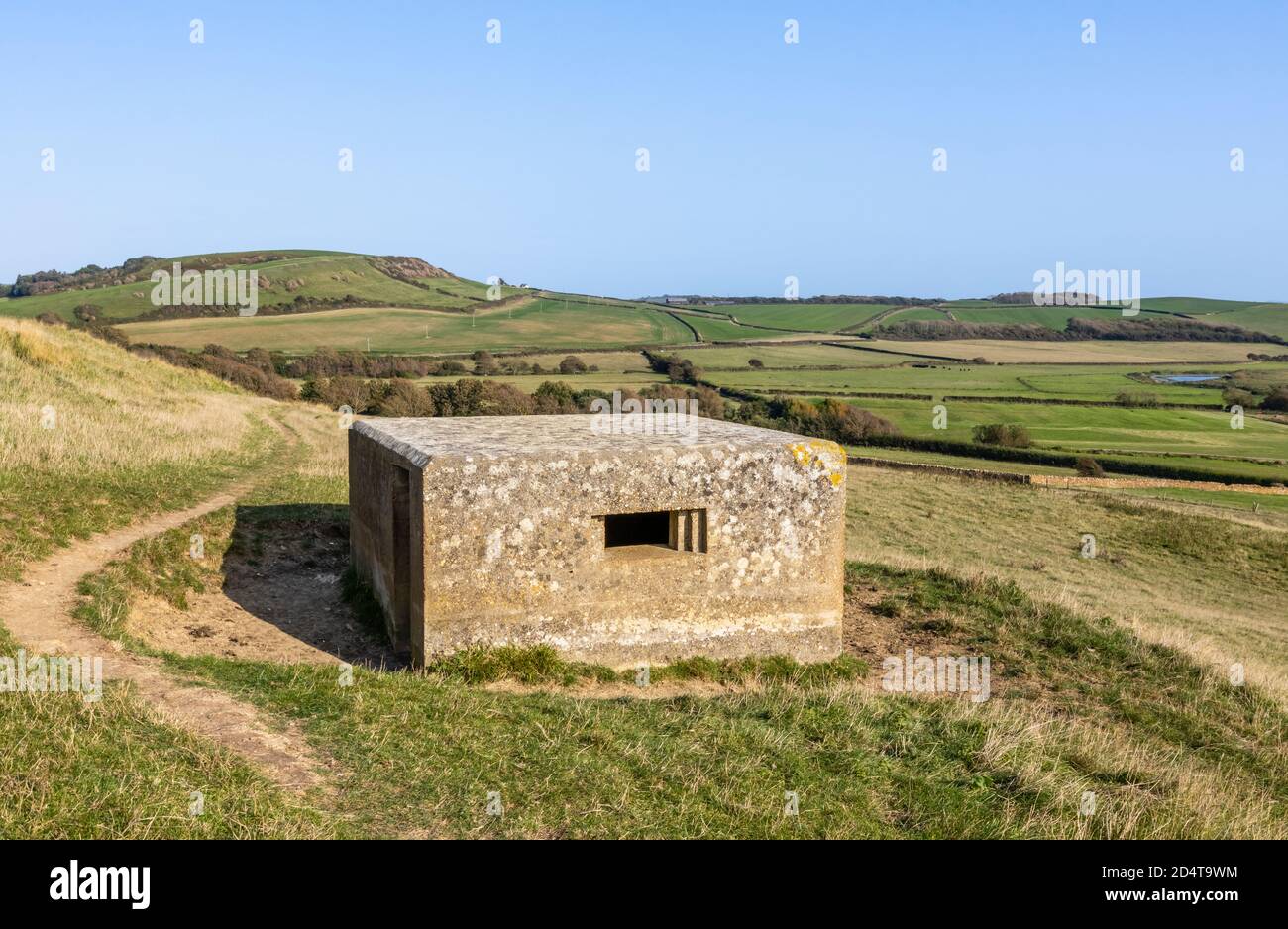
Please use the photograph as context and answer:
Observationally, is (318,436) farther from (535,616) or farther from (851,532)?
(535,616)

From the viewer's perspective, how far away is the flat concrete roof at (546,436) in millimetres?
8984

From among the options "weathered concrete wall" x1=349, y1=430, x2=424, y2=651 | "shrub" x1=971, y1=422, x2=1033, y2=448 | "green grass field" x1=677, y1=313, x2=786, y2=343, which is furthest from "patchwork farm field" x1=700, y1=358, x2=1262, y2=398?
"weathered concrete wall" x1=349, y1=430, x2=424, y2=651

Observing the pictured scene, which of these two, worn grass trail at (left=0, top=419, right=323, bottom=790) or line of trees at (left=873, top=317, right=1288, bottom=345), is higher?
line of trees at (left=873, top=317, right=1288, bottom=345)

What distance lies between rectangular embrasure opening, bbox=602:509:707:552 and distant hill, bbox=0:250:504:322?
78622 millimetres

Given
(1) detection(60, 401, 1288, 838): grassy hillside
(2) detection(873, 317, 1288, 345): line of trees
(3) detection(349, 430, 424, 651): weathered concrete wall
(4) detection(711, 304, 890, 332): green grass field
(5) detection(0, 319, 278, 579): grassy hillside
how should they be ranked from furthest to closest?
1. (4) detection(711, 304, 890, 332): green grass field
2. (2) detection(873, 317, 1288, 345): line of trees
3. (5) detection(0, 319, 278, 579): grassy hillside
4. (3) detection(349, 430, 424, 651): weathered concrete wall
5. (1) detection(60, 401, 1288, 838): grassy hillside

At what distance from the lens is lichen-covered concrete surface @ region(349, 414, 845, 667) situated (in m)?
8.62

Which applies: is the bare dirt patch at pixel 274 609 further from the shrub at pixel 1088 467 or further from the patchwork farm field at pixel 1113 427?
the patchwork farm field at pixel 1113 427

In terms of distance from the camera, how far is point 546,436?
9.98 metres

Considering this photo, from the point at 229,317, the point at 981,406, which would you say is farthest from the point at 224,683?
the point at 229,317

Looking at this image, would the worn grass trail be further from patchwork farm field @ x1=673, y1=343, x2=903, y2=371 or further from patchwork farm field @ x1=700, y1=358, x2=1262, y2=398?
patchwork farm field @ x1=673, y1=343, x2=903, y2=371

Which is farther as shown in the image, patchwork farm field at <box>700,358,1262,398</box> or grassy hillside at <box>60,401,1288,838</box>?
patchwork farm field at <box>700,358,1262,398</box>

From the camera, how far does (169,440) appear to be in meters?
16.8

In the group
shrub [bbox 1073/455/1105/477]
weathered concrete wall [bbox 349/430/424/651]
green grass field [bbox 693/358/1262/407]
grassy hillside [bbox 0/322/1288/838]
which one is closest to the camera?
grassy hillside [bbox 0/322/1288/838]

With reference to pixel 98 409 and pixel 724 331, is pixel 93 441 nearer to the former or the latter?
pixel 98 409
